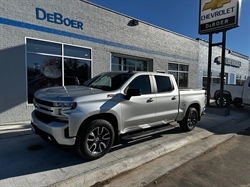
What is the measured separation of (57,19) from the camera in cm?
779

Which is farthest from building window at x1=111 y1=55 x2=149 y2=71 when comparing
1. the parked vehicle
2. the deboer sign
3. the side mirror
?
the side mirror

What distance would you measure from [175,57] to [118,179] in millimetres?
12079

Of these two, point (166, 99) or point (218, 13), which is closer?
point (166, 99)

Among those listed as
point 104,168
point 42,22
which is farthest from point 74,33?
point 104,168

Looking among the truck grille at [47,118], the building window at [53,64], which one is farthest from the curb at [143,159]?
the building window at [53,64]

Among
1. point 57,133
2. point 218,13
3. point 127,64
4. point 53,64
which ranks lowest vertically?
point 57,133

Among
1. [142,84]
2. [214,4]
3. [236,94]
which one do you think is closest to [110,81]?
[142,84]

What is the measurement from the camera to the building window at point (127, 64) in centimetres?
1064

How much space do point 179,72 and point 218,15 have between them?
557 centimetres

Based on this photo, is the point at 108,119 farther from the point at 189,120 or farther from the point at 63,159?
the point at 189,120

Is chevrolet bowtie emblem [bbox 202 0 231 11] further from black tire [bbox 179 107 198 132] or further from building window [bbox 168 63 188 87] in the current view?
black tire [bbox 179 107 198 132]

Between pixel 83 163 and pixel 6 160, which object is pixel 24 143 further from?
pixel 83 163

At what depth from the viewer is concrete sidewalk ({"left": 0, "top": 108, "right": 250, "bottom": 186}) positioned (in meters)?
3.21

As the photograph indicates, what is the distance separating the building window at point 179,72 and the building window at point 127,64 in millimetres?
2500
